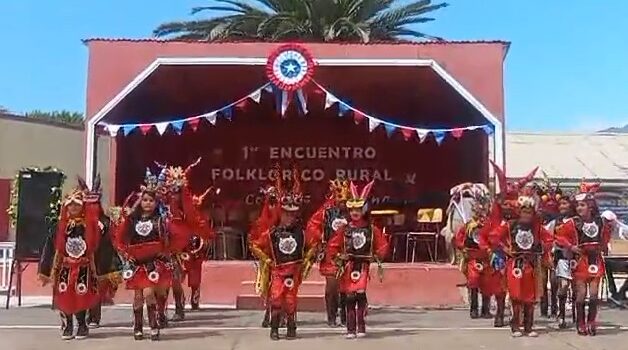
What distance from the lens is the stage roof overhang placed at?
1738cm

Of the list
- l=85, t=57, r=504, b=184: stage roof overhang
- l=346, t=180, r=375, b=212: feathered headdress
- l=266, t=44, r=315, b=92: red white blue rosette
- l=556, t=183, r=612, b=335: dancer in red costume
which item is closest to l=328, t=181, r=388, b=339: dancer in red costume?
l=346, t=180, r=375, b=212: feathered headdress

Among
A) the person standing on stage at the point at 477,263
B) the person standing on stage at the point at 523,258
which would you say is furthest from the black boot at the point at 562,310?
the person standing on stage at the point at 523,258

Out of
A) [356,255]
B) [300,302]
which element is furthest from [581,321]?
[300,302]

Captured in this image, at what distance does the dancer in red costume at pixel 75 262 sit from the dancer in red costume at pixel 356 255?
2878 mm

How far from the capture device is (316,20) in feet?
85.5

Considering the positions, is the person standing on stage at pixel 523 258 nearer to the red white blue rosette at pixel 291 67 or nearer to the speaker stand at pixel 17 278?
the red white blue rosette at pixel 291 67

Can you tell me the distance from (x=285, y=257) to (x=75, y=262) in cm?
245

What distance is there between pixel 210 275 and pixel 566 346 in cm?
750

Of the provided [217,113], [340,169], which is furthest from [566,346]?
[340,169]

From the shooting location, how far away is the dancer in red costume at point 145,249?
11.5m

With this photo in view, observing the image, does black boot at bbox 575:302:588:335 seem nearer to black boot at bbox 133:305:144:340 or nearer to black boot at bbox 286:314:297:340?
black boot at bbox 286:314:297:340

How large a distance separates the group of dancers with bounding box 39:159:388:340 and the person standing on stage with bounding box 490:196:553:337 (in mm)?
1477

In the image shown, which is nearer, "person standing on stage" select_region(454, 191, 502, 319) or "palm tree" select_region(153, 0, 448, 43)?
"person standing on stage" select_region(454, 191, 502, 319)

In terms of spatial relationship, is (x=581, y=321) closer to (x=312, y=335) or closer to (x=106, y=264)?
(x=312, y=335)
